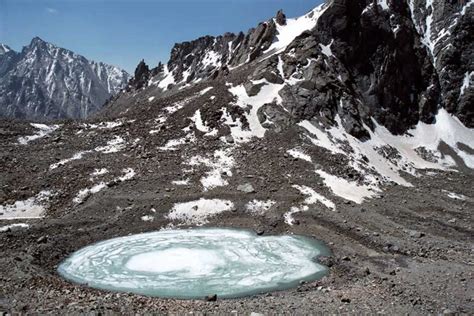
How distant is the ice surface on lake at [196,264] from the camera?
2986 cm

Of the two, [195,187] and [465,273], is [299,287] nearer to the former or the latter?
[465,273]

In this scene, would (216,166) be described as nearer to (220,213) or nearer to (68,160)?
(220,213)

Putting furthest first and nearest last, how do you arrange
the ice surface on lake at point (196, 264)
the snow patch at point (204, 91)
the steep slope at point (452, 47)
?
1. the steep slope at point (452, 47)
2. the snow patch at point (204, 91)
3. the ice surface on lake at point (196, 264)

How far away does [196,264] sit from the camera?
111 feet

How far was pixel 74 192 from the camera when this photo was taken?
4631 cm

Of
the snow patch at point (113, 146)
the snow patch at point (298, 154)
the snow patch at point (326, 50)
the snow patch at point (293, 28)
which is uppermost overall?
the snow patch at point (293, 28)

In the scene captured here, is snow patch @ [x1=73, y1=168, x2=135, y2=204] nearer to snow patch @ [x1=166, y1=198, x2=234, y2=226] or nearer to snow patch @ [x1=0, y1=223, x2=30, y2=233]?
snow patch @ [x1=0, y1=223, x2=30, y2=233]

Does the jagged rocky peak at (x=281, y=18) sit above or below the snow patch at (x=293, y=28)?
above

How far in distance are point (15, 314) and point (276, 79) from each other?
5985cm

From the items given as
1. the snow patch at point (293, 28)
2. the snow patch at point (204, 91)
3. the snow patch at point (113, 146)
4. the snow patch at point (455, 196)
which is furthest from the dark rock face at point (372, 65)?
the snow patch at point (113, 146)

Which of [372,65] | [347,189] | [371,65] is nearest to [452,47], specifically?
[372,65]

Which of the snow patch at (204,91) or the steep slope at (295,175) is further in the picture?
the snow patch at (204,91)

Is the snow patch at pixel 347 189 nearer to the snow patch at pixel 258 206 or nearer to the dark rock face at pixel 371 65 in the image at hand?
the snow patch at pixel 258 206

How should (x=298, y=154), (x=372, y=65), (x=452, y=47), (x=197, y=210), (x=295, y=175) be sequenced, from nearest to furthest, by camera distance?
(x=197, y=210) → (x=295, y=175) → (x=298, y=154) → (x=372, y=65) → (x=452, y=47)
